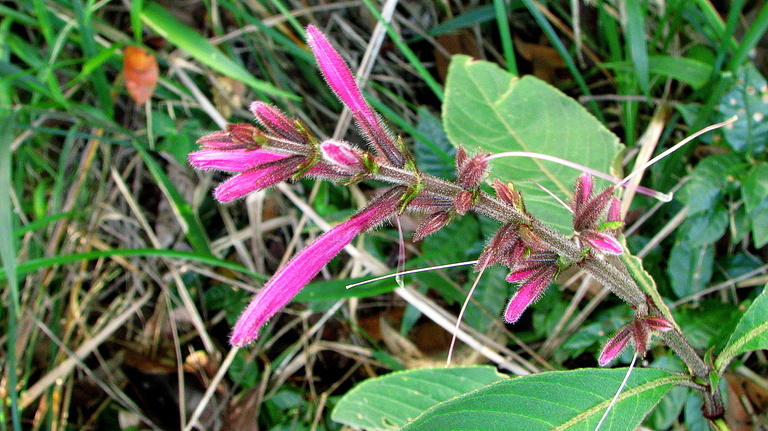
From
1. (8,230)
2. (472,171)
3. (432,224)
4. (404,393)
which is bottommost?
(404,393)

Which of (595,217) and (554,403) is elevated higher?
(595,217)

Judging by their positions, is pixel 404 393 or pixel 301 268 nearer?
pixel 301 268

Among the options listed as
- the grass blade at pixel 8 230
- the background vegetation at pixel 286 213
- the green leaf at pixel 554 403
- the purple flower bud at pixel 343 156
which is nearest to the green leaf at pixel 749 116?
the background vegetation at pixel 286 213

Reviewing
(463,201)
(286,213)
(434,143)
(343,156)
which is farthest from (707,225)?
(286,213)

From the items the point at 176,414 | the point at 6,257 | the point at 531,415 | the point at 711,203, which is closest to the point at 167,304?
the point at 176,414

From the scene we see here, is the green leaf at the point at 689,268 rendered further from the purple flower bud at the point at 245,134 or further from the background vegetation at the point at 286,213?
the purple flower bud at the point at 245,134

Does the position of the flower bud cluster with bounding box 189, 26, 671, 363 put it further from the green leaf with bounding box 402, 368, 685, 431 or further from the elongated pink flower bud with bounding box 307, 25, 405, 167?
the green leaf with bounding box 402, 368, 685, 431

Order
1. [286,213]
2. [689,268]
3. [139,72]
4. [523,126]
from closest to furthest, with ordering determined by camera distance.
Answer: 1. [523,126]
2. [689,268]
3. [139,72]
4. [286,213]

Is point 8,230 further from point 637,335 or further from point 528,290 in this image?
point 637,335

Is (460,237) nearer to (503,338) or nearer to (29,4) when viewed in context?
(503,338)
